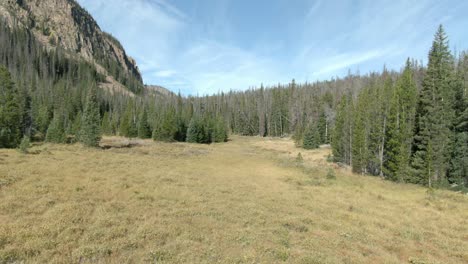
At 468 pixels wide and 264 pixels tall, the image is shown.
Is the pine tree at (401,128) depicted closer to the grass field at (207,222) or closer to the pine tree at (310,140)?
the grass field at (207,222)

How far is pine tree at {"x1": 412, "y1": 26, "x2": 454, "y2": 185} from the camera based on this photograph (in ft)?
94.1

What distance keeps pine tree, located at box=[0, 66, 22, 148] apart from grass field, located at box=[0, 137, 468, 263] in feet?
67.4

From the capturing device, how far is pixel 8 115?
3697cm

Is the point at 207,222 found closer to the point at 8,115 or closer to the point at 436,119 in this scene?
the point at 436,119

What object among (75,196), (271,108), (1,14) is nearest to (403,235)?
(75,196)

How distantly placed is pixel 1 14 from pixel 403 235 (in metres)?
197

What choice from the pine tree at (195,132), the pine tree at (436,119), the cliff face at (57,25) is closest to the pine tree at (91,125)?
the pine tree at (195,132)

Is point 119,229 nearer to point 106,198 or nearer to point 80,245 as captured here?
point 80,245

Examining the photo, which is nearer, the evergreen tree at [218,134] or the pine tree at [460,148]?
the pine tree at [460,148]

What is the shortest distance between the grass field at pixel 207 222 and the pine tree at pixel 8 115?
67.4 feet

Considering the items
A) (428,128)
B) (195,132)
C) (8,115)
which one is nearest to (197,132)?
(195,132)

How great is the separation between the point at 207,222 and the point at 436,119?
28978 mm

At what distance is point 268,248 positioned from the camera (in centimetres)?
950

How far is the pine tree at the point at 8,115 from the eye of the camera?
3647cm
